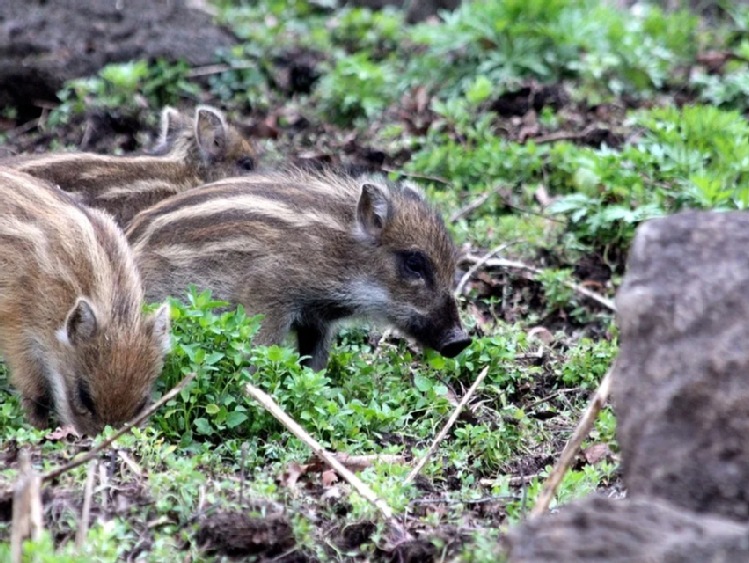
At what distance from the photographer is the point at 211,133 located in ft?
28.0

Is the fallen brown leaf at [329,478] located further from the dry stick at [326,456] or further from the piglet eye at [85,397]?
the piglet eye at [85,397]

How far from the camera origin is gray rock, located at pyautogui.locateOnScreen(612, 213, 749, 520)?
3406mm

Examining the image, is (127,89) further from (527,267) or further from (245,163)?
(527,267)

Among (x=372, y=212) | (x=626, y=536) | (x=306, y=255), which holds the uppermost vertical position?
(x=626, y=536)

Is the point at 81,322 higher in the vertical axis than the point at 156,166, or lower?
higher

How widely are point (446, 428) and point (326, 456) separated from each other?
83 cm

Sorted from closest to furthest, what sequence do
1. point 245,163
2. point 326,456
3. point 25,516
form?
point 25,516
point 326,456
point 245,163

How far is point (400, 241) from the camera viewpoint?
22.0 ft

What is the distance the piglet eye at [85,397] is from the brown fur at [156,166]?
214 centimetres

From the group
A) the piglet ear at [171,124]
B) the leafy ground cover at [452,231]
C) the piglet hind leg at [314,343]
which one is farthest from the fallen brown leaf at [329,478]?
the piglet ear at [171,124]

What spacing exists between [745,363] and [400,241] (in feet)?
11.3

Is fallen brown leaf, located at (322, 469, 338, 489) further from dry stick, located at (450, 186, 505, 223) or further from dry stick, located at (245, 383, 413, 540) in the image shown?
dry stick, located at (450, 186, 505, 223)

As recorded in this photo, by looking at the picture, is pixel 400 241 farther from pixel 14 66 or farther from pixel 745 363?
pixel 14 66

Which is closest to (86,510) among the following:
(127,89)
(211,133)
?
(211,133)
